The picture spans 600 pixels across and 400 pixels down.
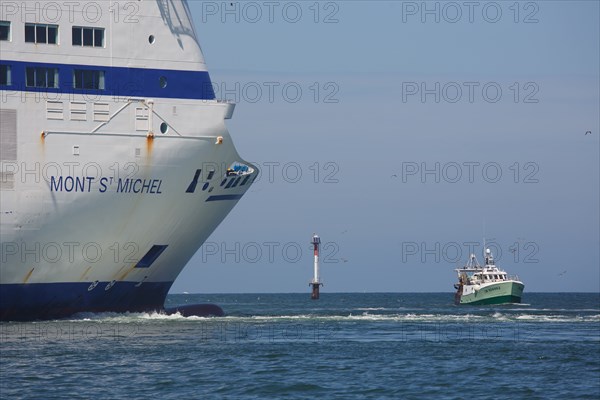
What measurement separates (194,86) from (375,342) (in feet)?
48.1

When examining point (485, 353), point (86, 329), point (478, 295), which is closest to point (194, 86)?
point (86, 329)

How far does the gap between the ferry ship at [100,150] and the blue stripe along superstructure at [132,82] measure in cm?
5

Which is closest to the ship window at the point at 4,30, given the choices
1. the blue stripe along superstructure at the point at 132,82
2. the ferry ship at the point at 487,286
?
the blue stripe along superstructure at the point at 132,82

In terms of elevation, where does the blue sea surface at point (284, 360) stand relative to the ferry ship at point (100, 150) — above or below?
below

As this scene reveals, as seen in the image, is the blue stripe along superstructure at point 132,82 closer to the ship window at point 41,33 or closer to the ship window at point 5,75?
the ship window at point 5,75

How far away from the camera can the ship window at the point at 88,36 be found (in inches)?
2015

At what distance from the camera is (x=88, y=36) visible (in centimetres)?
5144

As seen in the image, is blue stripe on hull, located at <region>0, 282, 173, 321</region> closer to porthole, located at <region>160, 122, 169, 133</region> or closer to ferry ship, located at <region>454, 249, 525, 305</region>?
A: porthole, located at <region>160, 122, 169, 133</region>

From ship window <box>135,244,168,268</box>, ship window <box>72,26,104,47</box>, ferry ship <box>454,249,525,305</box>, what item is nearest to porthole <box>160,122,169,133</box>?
ship window <box>72,26,104,47</box>

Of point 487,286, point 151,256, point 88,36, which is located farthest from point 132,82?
point 487,286

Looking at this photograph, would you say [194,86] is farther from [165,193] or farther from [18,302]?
[18,302]

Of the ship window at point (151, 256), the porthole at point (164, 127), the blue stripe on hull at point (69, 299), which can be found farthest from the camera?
the ship window at point (151, 256)

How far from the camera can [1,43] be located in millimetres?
49594

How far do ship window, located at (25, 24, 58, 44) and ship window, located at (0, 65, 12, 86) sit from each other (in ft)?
5.12
